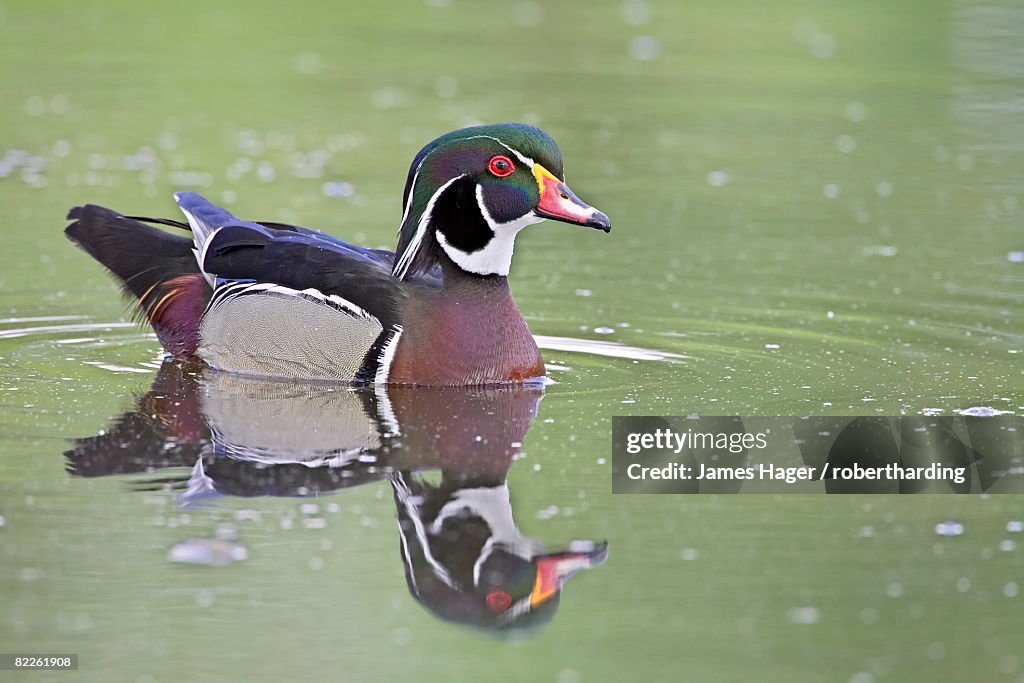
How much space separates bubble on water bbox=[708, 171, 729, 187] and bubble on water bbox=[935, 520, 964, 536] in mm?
7433

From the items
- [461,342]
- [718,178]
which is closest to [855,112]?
[718,178]

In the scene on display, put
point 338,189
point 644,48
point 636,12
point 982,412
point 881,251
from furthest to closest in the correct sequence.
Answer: point 636,12 < point 644,48 < point 338,189 < point 881,251 < point 982,412

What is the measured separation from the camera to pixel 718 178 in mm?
14883

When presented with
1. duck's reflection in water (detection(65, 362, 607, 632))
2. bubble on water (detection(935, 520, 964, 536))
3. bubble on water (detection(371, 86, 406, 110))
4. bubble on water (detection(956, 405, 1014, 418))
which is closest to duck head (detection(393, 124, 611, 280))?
duck's reflection in water (detection(65, 362, 607, 632))

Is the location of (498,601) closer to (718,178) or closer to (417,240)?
(417,240)

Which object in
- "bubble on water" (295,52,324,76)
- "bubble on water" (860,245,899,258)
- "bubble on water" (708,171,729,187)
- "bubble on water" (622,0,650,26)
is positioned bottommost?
"bubble on water" (622,0,650,26)

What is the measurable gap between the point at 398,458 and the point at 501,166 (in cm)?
199

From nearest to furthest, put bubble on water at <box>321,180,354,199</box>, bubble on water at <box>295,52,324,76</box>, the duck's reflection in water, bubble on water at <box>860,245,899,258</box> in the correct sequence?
the duck's reflection in water < bubble on water at <box>860,245,899,258</box> < bubble on water at <box>321,180,354,199</box> < bubble on water at <box>295,52,324,76</box>

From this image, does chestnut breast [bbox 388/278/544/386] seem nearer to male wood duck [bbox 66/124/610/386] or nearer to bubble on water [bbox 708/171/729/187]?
male wood duck [bbox 66/124/610/386]

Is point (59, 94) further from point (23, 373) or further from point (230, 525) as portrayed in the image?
point (230, 525)

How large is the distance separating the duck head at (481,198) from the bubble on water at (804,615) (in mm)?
3113

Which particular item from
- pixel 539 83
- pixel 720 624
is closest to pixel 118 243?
pixel 720 624

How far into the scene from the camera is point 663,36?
21625mm

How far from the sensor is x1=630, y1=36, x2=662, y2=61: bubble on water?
67.2 feet
